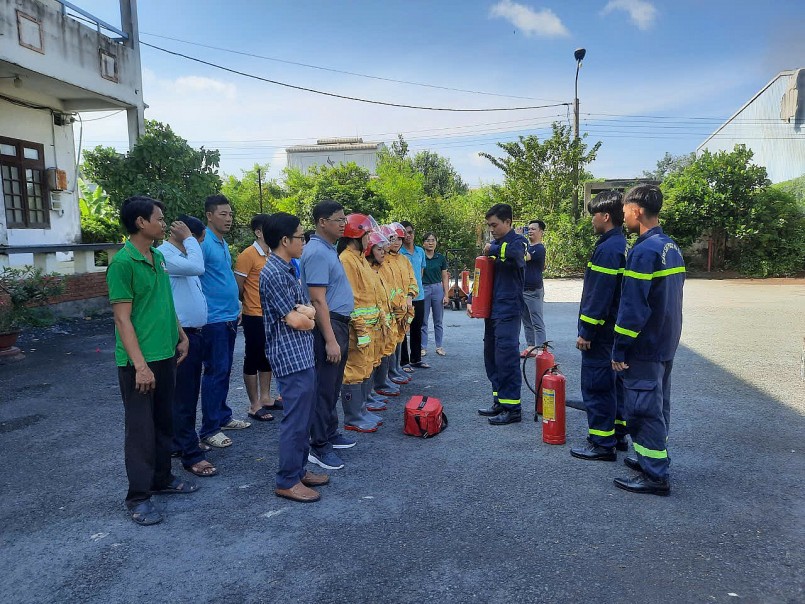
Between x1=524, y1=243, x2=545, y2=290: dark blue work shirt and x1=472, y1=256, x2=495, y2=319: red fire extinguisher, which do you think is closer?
x1=472, y1=256, x2=495, y2=319: red fire extinguisher

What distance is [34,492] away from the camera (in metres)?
3.81

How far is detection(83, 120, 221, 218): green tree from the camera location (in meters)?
10.6

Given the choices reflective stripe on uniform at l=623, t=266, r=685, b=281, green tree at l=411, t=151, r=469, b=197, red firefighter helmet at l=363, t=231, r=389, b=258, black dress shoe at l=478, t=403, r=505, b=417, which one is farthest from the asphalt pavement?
green tree at l=411, t=151, r=469, b=197

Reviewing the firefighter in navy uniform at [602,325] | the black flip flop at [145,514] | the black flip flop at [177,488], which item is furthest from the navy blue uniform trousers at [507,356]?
the black flip flop at [145,514]

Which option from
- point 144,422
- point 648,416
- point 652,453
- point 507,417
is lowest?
point 507,417

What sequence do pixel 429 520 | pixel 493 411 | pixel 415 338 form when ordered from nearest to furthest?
pixel 429 520 < pixel 493 411 < pixel 415 338

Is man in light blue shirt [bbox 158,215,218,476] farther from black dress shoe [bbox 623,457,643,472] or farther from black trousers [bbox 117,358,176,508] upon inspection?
black dress shoe [bbox 623,457,643,472]

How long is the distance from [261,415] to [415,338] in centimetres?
268

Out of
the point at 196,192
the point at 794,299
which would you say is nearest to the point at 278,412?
the point at 196,192

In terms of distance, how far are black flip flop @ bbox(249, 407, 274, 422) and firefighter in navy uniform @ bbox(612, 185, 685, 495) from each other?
3.18 metres

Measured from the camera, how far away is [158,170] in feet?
35.8

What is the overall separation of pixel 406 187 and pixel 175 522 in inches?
839

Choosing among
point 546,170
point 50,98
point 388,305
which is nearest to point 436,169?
point 546,170

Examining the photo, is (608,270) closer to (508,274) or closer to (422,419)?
(508,274)
